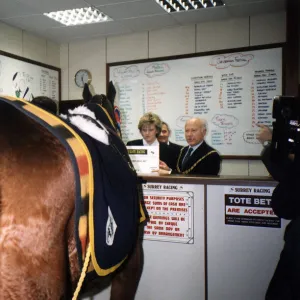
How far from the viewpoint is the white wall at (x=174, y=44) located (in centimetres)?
396

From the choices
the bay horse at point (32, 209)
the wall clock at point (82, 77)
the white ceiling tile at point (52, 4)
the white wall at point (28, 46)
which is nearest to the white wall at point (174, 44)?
the wall clock at point (82, 77)

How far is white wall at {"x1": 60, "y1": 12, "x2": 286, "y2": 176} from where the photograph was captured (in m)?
3.96

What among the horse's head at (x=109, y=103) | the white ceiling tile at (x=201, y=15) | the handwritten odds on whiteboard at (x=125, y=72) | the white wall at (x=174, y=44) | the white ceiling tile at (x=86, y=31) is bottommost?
the horse's head at (x=109, y=103)

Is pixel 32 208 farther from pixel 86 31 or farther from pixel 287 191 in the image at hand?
pixel 86 31

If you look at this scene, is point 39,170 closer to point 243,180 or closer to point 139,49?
point 243,180

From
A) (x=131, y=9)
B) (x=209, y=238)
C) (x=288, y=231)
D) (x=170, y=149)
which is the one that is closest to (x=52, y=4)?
(x=131, y=9)

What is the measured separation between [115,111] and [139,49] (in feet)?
10.3

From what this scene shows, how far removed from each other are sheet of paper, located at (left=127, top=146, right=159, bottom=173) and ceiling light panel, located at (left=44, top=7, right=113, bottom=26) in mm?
2070

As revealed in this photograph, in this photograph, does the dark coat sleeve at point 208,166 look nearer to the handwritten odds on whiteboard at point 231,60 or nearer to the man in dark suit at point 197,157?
A: the man in dark suit at point 197,157

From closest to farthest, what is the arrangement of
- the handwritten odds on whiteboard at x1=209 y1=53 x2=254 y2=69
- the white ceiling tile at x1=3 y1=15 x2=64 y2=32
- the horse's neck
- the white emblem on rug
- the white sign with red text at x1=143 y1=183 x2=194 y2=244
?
the horse's neck, the white emblem on rug, the white sign with red text at x1=143 y1=183 x2=194 y2=244, the white ceiling tile at x1=3 y1=15 x2=64 y2=32, the handwritten odds on whiteboard at x1=209 y1=53 x2=254 y2=69

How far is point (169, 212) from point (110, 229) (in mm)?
972

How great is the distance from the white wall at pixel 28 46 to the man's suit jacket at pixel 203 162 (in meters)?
2.60

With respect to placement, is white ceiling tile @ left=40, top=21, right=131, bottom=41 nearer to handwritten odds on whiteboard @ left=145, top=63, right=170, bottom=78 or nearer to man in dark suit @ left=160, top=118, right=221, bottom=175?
handwritten odds on whiteboard @ left=145, top=63, right=170, bottom=78

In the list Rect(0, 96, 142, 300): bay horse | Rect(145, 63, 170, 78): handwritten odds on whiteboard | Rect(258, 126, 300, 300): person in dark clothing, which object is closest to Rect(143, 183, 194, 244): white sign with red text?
Rect(258, 126, 300, 300): person in dark clothing
